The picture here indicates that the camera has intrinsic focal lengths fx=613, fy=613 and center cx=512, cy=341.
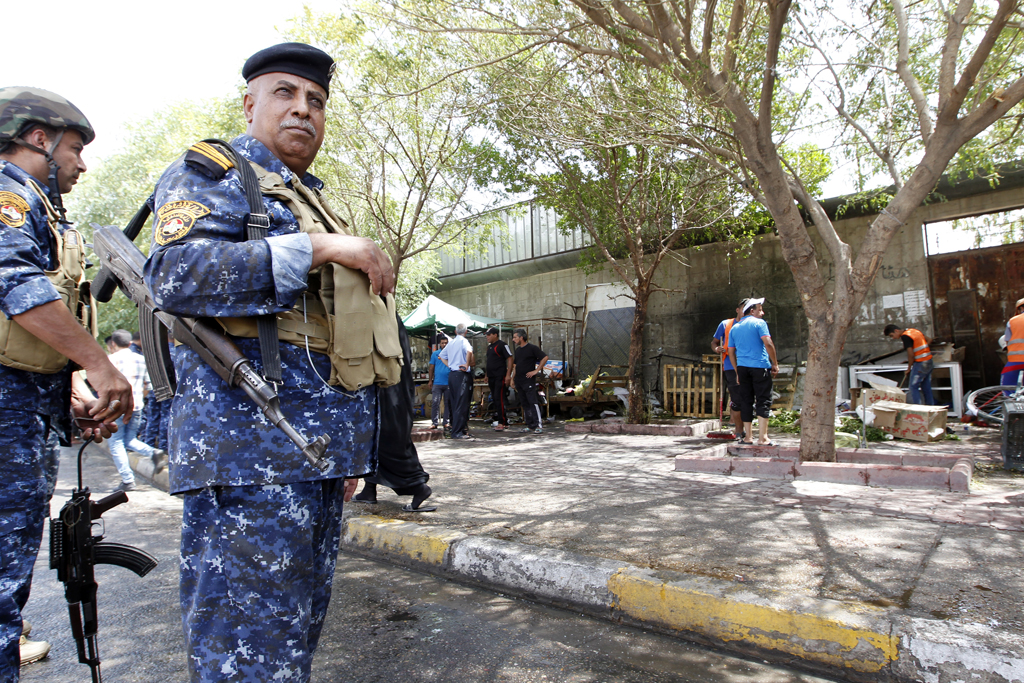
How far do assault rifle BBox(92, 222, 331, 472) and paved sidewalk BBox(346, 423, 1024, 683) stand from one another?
6.91 feet

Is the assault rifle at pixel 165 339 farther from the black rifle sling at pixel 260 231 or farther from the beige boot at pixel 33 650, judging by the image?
the beige boot at pixel 33 650

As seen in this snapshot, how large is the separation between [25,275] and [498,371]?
10.0 metres

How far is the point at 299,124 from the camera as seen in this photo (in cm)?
170

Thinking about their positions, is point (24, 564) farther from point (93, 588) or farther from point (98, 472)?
point (98, 472)

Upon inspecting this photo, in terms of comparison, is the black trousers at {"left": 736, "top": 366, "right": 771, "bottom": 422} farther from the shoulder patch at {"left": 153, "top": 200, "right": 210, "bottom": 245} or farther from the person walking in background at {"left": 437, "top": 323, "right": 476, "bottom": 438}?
the shoulder patch at {"left": 153, "top": 200, "right": 210, "bottom": 245}

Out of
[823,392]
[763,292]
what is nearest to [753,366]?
[823,392]

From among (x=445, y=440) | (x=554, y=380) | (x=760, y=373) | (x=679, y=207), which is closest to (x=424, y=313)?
(x=554, y=380)

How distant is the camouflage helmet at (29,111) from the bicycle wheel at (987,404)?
36.0 ft

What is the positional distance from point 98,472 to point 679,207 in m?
10.1

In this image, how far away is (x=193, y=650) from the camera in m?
1.37

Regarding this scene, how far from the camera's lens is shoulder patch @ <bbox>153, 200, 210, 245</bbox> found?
4.65 ft

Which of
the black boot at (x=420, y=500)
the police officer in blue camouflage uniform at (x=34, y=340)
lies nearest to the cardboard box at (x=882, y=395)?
the black boot at (x=420, y=500)

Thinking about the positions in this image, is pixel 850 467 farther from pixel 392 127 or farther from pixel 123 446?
pixel 392 127

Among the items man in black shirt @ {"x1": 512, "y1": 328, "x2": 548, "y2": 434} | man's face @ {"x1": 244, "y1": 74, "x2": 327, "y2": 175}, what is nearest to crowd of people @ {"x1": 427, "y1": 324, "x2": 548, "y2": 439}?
man in black shirt @ {"x1": 512, "y1": 328, "x2": 548, "y2": 434}
